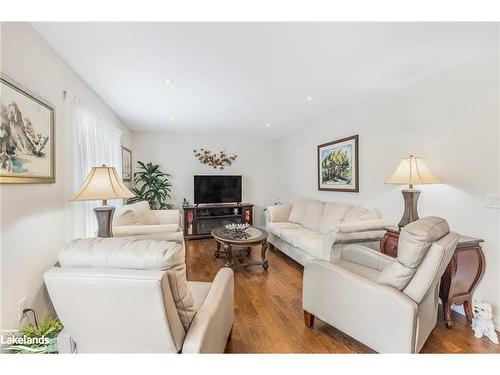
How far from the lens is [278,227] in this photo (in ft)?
13.6

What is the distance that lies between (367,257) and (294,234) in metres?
1.41

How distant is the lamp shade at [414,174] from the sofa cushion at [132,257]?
2245 mm

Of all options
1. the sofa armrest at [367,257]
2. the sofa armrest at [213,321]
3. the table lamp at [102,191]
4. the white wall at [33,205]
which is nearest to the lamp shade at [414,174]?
the sofa armrest at [367,257]

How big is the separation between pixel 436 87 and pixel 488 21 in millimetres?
877

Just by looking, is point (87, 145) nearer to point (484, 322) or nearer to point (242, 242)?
point (242, 242)

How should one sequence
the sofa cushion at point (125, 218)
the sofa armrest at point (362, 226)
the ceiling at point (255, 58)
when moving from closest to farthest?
the ceiling at point (255, 58) → the sofa armrest at point (362, 226) → the sofa cushion at point (125, 218)

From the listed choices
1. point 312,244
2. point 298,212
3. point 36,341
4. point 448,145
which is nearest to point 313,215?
point 298,212

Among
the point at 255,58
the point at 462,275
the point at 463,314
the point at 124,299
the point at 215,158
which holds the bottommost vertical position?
the point at 463,314

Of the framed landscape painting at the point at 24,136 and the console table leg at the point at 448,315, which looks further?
the console table leg at the point at 448,315

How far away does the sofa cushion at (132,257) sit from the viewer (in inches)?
41.4

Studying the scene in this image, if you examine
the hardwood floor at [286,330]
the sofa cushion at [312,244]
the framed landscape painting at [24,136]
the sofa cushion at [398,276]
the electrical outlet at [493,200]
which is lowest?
the hardwood floor at [286,330]

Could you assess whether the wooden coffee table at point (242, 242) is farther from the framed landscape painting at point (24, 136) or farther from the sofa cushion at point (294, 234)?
the framed landscape painting at point (24, 136)
